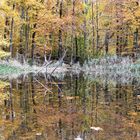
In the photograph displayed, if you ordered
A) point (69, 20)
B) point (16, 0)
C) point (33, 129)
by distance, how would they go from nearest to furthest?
point (33, 129)
point (16, 0)
point (69, 20)

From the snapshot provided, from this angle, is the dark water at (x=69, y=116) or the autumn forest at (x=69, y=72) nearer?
the dark water at (x=69, y=116)

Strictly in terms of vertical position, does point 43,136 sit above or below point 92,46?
below

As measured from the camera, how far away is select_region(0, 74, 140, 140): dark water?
5926 mm

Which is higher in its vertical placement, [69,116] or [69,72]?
[69,72]

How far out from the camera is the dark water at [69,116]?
593 cm

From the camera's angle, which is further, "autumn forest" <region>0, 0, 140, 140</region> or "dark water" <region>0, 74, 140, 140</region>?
"autumn forest" <region>0, 0, 140, 140</region>

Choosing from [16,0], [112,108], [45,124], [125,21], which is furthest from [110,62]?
[45,124]

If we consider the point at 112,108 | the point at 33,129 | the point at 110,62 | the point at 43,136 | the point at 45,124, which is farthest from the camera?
the point at 110,62

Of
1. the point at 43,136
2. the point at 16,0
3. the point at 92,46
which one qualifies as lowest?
the point at 43,136

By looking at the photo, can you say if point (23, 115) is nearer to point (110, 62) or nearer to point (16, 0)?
point (110, 62)

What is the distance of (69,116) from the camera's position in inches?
294

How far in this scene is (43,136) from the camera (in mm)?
5801

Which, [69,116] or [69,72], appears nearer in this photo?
[69,116]

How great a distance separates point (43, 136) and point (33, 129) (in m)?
0.56
